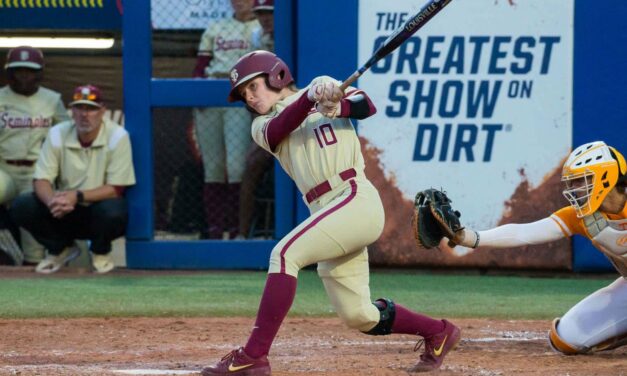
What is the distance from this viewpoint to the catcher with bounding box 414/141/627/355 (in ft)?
16.4

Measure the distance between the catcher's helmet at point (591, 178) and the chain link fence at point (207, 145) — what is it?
3.90 m

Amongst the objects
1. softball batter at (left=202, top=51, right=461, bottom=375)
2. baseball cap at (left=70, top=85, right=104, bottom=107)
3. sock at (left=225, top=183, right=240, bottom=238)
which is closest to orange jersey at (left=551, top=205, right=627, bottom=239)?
softball batter at (left=202, top=51, right=461, bottom=375)

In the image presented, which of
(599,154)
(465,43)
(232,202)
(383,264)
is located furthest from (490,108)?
(599,154)

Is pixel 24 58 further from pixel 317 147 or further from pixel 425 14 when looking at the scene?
pixel 425 14

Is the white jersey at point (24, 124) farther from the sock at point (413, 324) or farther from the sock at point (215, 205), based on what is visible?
the sock at point (413, 324)

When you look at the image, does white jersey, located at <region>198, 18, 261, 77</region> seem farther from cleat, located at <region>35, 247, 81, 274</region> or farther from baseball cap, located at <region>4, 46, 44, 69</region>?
cleat, located at <region>35, 247, 81, 274</region>

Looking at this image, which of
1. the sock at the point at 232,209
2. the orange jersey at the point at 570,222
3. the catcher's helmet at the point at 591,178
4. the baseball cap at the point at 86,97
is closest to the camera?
the catcher's helmet at the point at 591,178

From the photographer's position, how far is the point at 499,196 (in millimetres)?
8539

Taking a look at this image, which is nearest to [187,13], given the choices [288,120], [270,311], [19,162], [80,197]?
[80,197]

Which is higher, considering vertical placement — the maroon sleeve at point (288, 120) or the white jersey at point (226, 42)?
A: the white jersey at point (226, 42)

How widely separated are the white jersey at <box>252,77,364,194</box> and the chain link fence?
3842 millimetres

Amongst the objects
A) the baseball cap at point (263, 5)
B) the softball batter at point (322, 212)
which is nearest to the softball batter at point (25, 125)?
the baseball cap at point (263, 5)

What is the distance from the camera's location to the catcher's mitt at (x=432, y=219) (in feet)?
16.2

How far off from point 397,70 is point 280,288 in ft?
13.4
